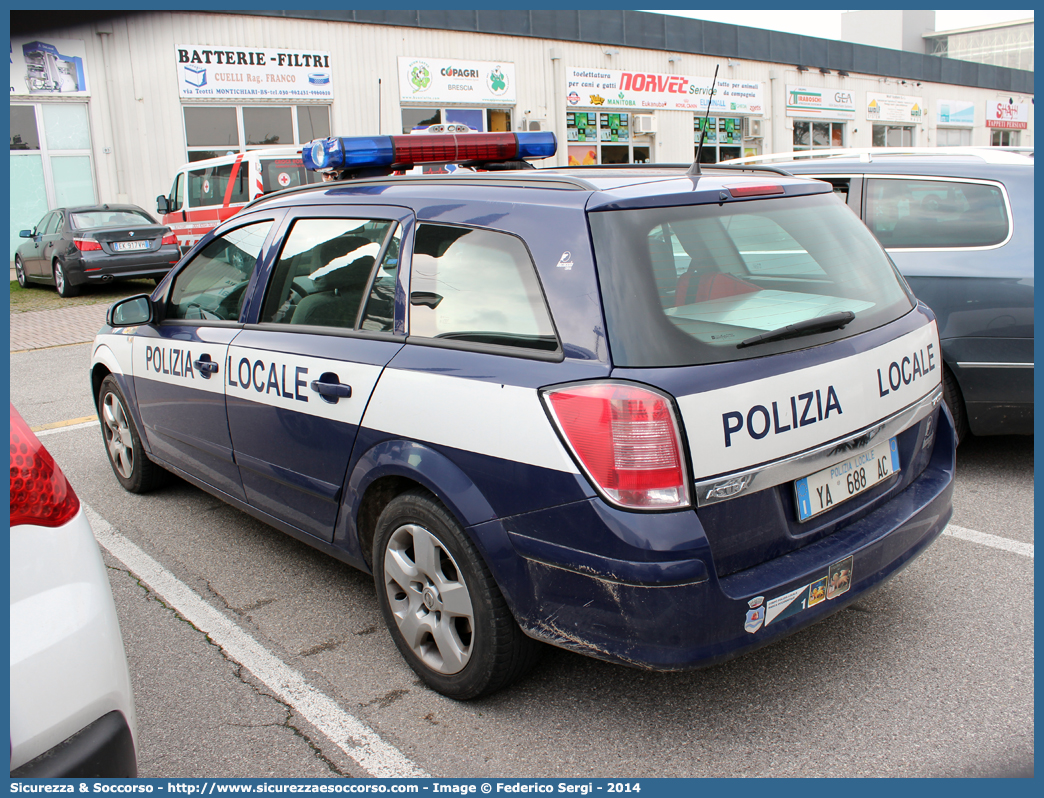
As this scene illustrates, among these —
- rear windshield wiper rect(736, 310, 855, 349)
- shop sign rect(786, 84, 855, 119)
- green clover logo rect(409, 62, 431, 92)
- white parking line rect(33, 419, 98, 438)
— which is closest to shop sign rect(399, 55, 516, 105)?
green clover logo rect(409, 62, 431, 92)

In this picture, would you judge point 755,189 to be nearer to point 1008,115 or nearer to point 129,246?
point 129,246

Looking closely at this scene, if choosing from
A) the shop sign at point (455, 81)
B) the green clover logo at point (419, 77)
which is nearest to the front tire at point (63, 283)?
the shop sign at point (455, 81)

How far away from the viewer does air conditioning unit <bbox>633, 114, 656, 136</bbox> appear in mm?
25109

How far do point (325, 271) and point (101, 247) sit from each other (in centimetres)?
1269

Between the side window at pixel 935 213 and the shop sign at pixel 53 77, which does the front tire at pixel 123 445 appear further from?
the shop sign at pixel 53 77

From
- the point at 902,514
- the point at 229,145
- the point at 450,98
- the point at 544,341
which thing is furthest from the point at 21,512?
the point at 450,98

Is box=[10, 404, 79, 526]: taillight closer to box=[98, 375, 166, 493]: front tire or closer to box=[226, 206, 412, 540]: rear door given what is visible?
box=[226, 206, 412, 540]: rear door

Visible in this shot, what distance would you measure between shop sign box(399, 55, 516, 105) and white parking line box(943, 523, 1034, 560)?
61.2 ft

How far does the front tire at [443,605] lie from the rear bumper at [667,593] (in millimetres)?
132

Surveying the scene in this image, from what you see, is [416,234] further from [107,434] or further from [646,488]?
[107,434]

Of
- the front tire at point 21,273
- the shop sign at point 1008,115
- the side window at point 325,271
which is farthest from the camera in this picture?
the shop sign at point 1008,115

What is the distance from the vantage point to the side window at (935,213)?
4.57 meters

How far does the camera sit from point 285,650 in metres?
3.15
